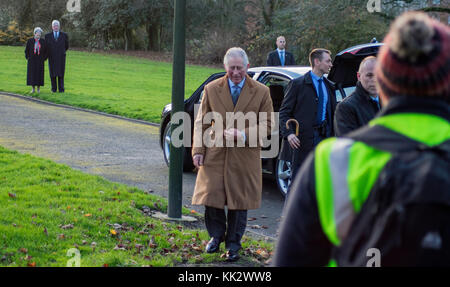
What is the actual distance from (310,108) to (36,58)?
16082 millimetres

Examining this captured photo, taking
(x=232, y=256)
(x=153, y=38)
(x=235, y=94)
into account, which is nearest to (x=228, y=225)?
(x=232, y=256)

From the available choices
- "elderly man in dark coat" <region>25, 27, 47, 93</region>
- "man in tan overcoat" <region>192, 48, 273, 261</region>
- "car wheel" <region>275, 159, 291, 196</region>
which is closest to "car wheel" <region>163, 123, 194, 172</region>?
"car wheel" <region>275, 159, 291, 196</region>

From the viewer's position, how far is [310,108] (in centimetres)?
733

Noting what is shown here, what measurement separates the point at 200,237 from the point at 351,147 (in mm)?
4909

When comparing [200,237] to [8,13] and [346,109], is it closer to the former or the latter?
[346,109]

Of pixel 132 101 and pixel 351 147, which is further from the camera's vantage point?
pixel 132 101

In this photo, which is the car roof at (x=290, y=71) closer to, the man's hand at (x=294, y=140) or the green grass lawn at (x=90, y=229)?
the man's hand at (x=294, y=140)

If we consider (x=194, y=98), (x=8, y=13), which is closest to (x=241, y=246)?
(x=194, y=98)

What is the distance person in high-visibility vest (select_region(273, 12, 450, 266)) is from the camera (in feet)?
5.92

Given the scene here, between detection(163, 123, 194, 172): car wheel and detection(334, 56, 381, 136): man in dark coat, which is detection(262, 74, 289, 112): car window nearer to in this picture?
detection(163, 123, 194, 172): car wheel

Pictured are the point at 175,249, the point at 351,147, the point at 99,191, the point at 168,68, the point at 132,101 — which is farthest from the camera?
the point at 168,68

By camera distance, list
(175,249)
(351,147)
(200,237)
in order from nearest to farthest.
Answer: (351,147) < (175,249) < (200,237)

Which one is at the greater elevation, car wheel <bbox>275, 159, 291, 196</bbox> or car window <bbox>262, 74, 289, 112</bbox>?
car window <bbox>262, 74, 289, 112</bbox>

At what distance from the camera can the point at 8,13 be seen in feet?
178
